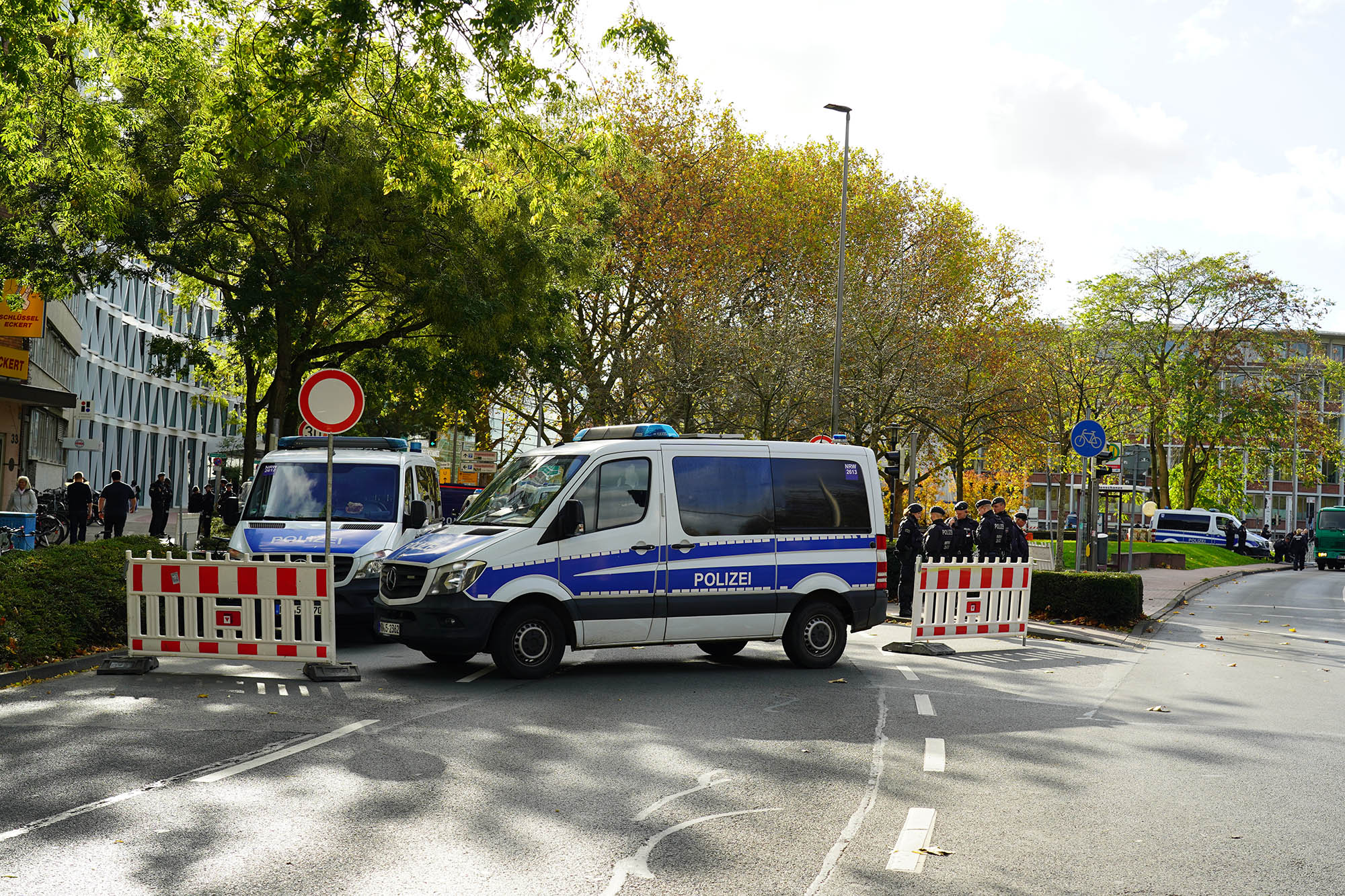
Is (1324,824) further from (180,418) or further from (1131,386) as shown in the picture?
(180,418)

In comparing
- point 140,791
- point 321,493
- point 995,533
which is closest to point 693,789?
point 140,791

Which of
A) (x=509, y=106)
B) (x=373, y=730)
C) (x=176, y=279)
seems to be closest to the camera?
(x=373, y=730)

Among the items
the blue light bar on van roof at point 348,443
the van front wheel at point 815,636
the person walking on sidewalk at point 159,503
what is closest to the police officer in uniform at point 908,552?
the van front wheel at point 815,636

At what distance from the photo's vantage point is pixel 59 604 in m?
11.9

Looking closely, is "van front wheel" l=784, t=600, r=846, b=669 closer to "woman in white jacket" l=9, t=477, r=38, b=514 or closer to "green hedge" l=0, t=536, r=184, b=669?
"green hedge" l=0, t=536, r=184, b=669

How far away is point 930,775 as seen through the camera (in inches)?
299

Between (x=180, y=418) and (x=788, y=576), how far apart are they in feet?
224

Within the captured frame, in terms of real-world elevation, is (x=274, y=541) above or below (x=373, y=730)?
above


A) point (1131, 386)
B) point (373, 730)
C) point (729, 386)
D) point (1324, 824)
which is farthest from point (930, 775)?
point (1131, 386)

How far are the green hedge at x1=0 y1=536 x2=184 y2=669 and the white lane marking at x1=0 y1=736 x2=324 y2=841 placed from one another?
4.00 m

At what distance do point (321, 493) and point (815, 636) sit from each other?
20.1 feet

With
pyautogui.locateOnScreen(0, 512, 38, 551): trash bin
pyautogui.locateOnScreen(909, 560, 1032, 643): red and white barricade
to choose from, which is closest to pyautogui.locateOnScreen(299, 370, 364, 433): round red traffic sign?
pyautogui.locateOnScreen(909, 560, 1032, 643): red and white barricade

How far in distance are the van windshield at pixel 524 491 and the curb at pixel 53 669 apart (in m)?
3.26

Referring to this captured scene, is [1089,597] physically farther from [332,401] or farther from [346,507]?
[332,401]
